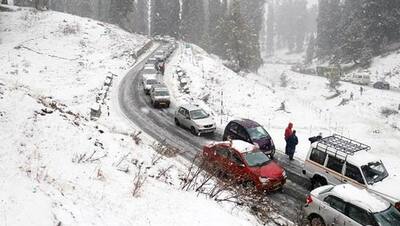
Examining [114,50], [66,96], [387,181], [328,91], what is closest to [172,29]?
[114,50]

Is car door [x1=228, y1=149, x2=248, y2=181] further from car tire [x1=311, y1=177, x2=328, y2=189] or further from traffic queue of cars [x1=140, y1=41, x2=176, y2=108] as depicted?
traffic queue of cars [x1=140, y1=41, x2=176, y2=108]

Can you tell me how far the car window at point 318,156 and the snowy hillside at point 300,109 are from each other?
396cm

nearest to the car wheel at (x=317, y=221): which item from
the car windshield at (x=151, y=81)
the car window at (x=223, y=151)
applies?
the car window at (x=223, y=151)

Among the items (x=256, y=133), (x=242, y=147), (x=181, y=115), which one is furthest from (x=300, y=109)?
(x=242, y=147)

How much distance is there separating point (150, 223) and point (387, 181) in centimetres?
926

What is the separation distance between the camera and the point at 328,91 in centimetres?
5038

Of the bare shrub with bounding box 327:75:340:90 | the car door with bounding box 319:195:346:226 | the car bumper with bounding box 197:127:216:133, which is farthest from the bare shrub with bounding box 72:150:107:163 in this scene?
the bare shrub with bounding box 327:75:340:90

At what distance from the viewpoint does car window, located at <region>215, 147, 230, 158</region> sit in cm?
1520

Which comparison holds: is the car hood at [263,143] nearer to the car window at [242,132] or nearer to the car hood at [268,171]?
the car window at [242,132]

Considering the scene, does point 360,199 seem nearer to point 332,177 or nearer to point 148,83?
point 332,177

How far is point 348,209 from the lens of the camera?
35.3ft

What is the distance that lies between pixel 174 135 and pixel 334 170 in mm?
10288

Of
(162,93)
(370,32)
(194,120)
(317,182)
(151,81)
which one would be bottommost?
(317,182)

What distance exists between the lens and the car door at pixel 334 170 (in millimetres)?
13688
